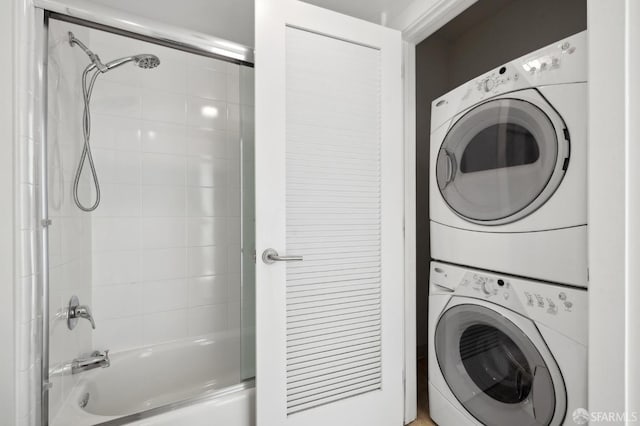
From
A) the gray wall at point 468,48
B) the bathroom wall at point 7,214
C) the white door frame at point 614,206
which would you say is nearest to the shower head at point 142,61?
the bathroom wall at point 7,214

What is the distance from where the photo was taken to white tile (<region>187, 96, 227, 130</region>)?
1.82m

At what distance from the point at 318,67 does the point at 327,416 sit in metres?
1.52

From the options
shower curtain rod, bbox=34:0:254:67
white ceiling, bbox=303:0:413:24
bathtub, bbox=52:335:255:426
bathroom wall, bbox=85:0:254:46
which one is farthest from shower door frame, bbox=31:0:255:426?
white ceiling, bbox=303:0:413:24

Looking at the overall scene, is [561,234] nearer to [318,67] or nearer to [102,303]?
[318,67]

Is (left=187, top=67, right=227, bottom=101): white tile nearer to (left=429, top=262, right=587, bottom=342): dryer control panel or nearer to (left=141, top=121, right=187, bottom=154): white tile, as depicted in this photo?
(left=141, top=121, right=187, bottom=154): white tile

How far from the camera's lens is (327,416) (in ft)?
4.38

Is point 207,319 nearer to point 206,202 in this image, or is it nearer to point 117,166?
Result: point 206,202

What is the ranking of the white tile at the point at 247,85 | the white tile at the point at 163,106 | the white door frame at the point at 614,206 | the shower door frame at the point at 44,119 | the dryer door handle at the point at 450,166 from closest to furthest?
the white door frame at the point at 614,206 → the shower door frame at the point at 44,119 → the white tile at the point at 247,85 → the dryer door handle at the point at 450,166 → the white tile at the point at 163,106

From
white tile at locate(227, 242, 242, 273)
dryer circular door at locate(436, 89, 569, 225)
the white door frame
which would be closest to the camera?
the white door frame

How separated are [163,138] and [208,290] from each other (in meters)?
0.94

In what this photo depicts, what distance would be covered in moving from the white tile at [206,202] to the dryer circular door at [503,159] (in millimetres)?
1263

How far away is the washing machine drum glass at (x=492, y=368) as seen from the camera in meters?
1.11

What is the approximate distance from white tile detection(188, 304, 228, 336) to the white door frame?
1733 mm

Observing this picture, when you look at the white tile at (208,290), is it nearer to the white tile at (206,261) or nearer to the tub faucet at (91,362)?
the white tile at (206,261)
